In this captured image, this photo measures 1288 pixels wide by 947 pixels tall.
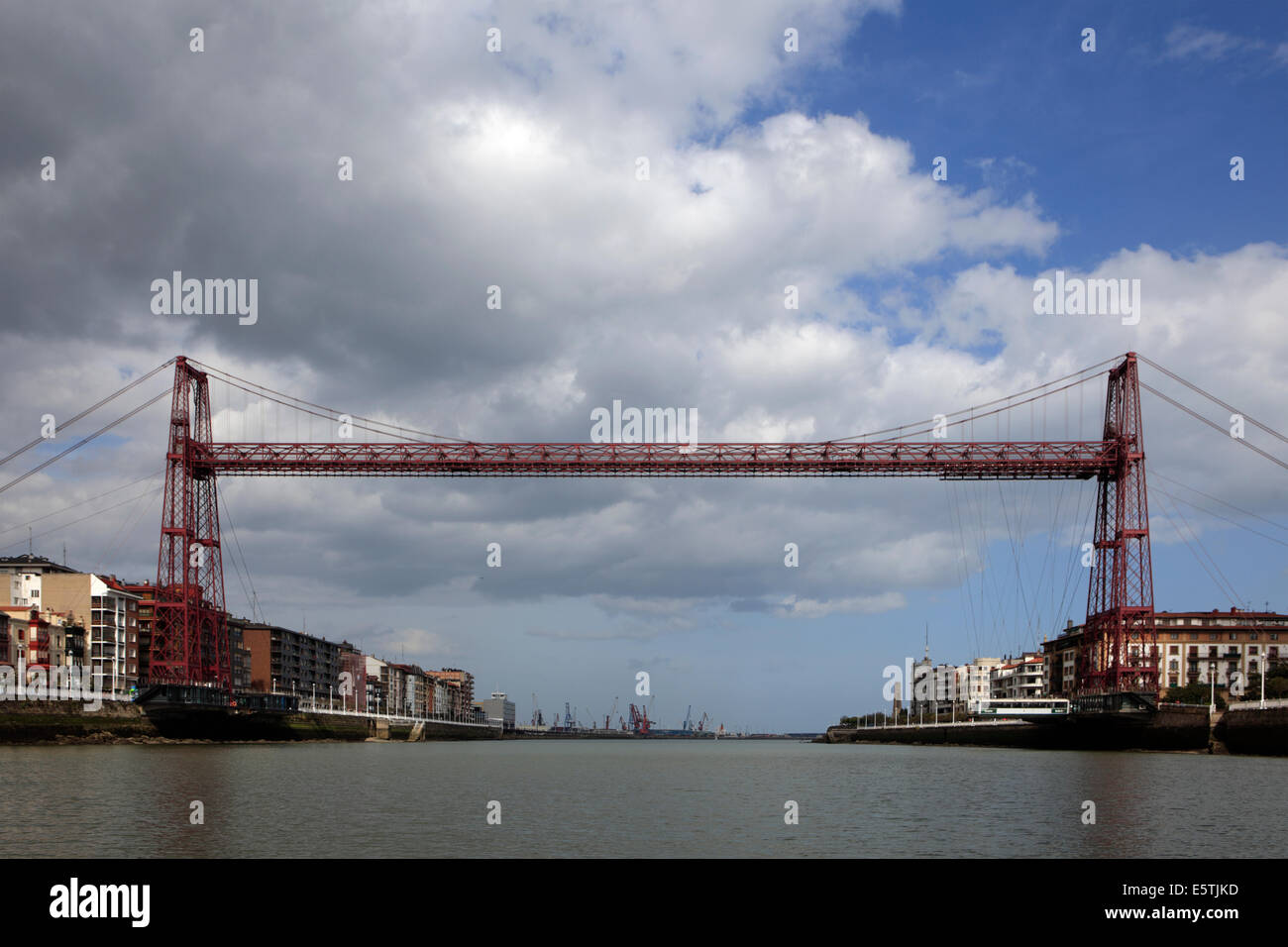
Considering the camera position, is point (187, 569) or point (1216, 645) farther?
point (1216, 645)

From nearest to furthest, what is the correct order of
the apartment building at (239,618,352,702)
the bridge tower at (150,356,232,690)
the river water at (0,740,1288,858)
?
the river water at (0,740,1288,858) → the bridge tower at (150,356,232,690) → the apartment building at (239,618,352,702)

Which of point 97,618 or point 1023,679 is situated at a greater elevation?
point 97,618

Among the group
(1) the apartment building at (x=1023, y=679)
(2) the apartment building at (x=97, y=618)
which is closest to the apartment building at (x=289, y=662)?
(2) the apartment building at (x=97, y=618)

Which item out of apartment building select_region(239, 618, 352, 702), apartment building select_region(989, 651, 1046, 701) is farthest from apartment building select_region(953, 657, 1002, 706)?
apartment building select_region(239, 618, 352, 702)

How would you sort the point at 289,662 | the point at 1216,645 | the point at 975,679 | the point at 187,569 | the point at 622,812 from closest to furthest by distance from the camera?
the point at 622,812 < the point at 187,569 < the point at 1216,645 < the point at 289,662 < the point at 975,679

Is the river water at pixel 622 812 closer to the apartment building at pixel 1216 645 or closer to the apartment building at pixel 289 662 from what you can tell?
the apartment building at pixel 1216 645

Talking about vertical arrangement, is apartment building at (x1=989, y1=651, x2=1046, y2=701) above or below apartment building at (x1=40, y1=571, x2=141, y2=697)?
below

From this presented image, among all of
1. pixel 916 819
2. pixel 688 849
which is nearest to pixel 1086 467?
pixel 916 819

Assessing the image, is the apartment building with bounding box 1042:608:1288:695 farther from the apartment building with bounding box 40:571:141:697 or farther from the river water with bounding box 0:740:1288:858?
the apartment building with bounding box 40:571:141:697

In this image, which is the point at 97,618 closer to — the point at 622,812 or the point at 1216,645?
the point at 622,812

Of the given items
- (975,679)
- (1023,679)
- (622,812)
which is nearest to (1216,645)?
(1023,679)
